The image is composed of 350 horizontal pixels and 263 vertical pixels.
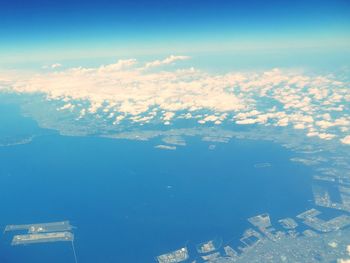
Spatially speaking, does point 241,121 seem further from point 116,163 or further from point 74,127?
point 74,127

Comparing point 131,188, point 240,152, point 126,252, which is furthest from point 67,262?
point 240,152

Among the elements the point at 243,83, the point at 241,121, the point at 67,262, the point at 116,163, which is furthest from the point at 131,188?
the point at 243,83

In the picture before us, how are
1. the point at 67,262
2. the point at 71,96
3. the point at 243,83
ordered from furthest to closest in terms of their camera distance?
the point at 243,83
the point at 71,96
the point at 67,262

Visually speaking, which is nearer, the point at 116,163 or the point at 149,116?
the point at 116,163

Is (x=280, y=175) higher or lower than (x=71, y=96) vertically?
lower

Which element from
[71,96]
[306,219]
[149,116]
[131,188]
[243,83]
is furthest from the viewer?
[243,83]

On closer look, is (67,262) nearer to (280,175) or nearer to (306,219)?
(306,219)
